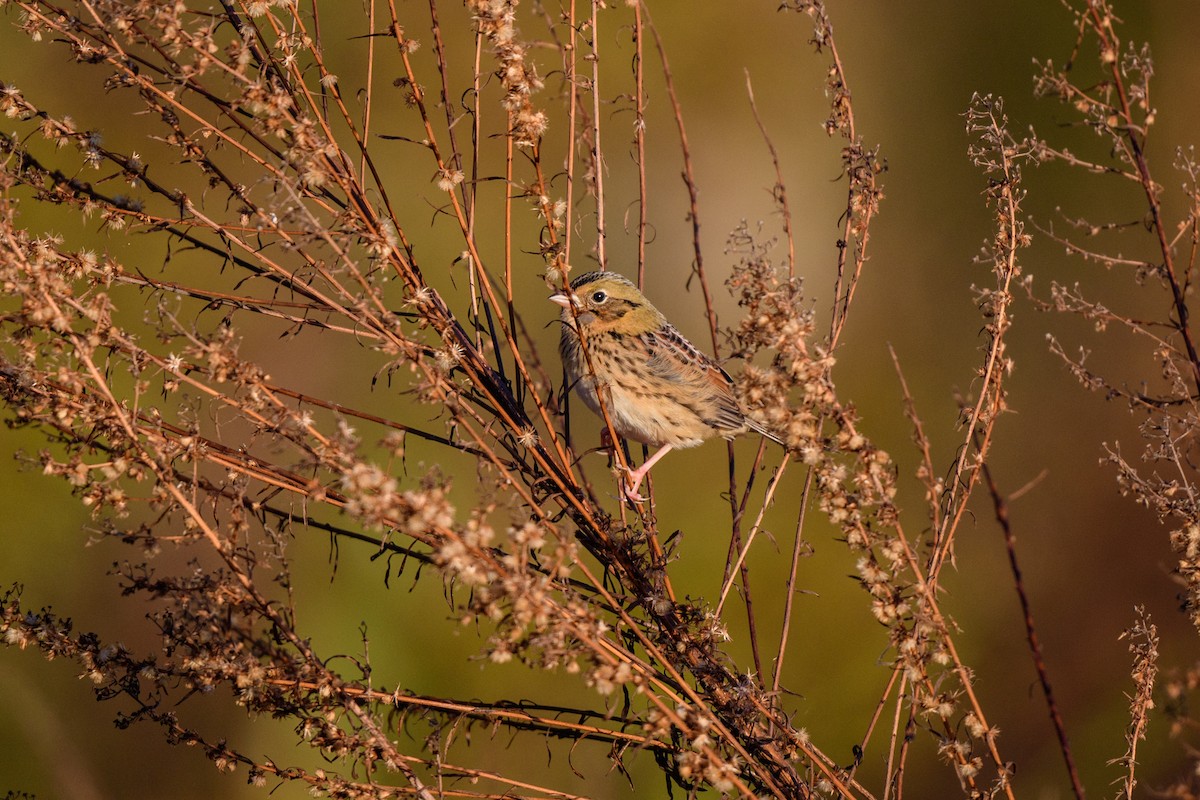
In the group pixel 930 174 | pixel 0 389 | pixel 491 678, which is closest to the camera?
pixel 0 389

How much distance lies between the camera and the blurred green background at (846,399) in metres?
4.93

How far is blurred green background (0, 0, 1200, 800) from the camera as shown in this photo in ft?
16.2

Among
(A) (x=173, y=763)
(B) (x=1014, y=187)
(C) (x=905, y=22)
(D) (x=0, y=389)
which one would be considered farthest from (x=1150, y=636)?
(C) (x=905, y=22)

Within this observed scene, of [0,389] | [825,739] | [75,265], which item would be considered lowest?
[825,739]

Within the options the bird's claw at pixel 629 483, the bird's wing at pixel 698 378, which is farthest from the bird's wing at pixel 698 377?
the bird's claw at pixel 629 483

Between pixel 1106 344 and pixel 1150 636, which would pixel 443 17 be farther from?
pixel 1150 636

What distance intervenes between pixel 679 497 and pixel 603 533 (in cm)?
353

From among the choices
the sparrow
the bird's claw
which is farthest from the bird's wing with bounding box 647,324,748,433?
the bird's claw

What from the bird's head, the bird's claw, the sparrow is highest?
the bird's head

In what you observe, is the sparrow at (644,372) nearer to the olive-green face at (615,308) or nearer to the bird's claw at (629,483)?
the olive-green face at (615,308)

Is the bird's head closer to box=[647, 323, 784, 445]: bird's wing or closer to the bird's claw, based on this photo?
box=[647, 323, 784, 445]: bird's wing

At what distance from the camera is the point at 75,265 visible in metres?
2.00

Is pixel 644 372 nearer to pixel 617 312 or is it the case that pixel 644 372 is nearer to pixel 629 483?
pixel 617 312

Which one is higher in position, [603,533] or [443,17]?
[443,17]
